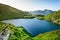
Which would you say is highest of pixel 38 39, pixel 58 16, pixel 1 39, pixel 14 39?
pixel 1 39

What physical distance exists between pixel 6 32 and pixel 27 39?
20.4ft

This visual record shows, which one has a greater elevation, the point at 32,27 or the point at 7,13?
the point at 32,27

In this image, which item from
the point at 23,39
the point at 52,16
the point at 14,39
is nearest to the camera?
the point at 14,39

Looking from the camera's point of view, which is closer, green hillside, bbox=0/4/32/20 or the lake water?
the lake water

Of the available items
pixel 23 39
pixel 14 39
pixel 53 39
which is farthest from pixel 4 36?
pixel 53 39

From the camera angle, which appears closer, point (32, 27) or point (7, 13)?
point (32, 27)

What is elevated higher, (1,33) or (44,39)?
(1,33)

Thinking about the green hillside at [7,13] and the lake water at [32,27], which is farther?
the green hillside at [7,13]

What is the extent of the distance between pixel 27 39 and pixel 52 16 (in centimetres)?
5204

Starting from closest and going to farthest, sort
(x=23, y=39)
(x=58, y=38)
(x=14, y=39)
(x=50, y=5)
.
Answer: (x=14, y=39), (x=23, y=39), (x=58, y=38), (x=50, y=5)

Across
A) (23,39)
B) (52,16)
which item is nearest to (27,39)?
(23,39)

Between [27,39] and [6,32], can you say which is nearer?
[6,32]

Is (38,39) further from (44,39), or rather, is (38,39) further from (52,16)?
(52,16)

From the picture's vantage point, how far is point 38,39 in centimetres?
2188
